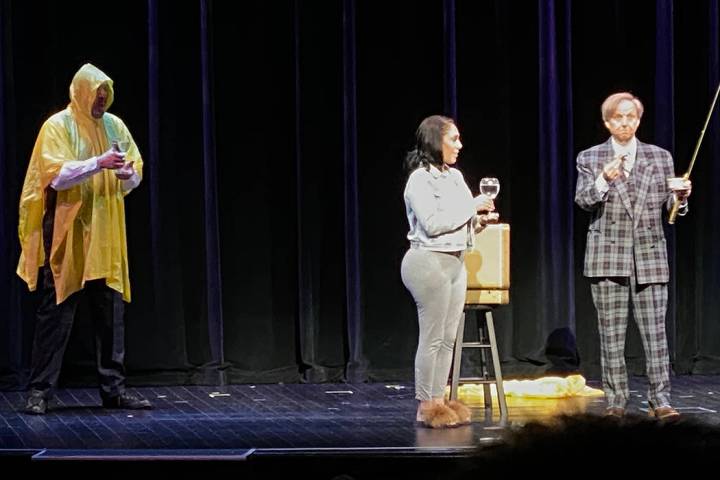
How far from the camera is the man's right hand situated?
14.3 ft

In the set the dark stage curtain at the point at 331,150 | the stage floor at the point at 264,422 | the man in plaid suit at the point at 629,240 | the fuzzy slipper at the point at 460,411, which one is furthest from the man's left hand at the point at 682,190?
the dark stage curtain at the point at 331,150

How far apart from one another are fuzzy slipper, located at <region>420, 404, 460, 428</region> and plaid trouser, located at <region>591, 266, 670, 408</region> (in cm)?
71

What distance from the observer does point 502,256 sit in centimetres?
456

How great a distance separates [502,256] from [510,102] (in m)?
1.53

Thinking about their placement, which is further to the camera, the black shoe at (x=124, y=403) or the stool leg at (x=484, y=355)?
the black shoe at (x=124, y=403)

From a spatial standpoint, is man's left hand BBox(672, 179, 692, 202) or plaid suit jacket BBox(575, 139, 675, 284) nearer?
man's left hand BBox(672, 179, 692, 202)

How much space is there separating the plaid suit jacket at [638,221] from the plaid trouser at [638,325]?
0.06 m

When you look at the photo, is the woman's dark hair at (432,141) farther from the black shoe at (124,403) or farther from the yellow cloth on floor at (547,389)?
the black shoe at (124,403)

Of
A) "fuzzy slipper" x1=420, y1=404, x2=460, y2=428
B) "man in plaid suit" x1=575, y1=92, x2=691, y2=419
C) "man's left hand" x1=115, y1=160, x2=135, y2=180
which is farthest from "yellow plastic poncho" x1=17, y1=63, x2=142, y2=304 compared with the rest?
"man in plaid suit" x1=575, y1=92, x2=691, y2=419

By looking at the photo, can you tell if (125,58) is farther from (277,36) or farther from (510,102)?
(510,102)

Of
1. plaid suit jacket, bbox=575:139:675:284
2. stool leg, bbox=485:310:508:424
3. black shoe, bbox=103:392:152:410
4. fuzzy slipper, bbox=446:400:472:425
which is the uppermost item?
plaid suit jacket, bbox=575:139:675:284

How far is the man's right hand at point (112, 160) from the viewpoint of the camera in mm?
4367

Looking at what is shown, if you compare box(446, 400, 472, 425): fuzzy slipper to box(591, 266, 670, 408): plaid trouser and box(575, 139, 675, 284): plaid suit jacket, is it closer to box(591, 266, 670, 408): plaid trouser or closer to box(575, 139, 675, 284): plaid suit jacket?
box(591, 266, 670, 408): plaid trouser

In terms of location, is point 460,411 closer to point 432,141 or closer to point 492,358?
point 492,358
